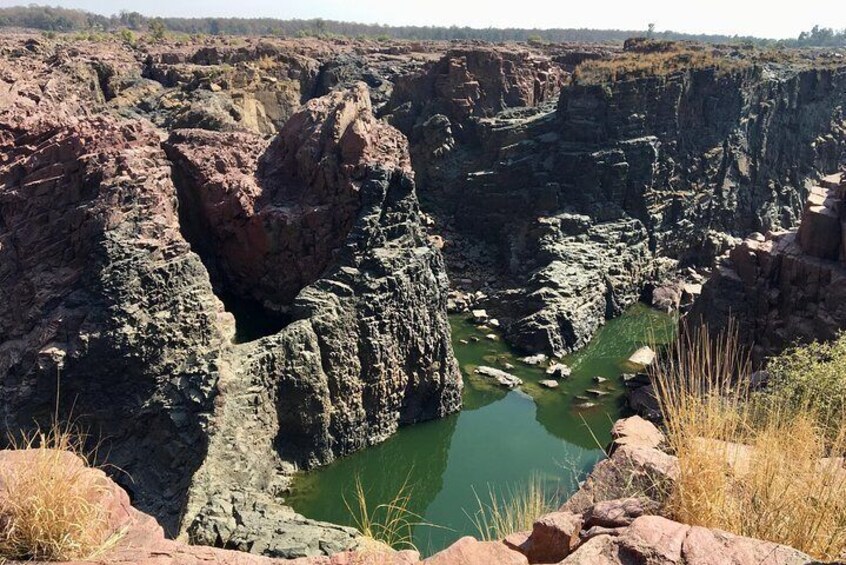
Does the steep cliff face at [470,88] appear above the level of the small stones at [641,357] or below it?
above

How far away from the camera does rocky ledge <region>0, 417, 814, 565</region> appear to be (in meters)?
4.02

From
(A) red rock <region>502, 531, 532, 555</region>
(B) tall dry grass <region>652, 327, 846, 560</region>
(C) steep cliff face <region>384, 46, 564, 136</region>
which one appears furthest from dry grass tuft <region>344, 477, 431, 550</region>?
(C) steep cliff face <region>384, 46, 564, 136</region>

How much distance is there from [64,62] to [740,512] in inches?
1115

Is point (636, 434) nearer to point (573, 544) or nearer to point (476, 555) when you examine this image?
point (573, 544)

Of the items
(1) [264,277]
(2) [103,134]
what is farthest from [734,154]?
(2) [103,134]

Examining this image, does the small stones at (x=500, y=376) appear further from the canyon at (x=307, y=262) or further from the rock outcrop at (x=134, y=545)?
the rock outcrop at (x=134, y=545)

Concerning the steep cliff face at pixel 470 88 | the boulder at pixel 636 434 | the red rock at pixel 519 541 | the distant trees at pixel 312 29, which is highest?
the distant trees at pixel 312 29

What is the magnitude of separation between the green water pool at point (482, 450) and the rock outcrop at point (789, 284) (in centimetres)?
386

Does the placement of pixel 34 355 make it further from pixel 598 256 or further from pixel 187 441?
pixel 598 256

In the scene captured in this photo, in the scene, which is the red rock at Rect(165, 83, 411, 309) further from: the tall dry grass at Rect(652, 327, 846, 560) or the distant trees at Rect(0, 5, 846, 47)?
the distant trees at Rect(0, 5, 846, 47)

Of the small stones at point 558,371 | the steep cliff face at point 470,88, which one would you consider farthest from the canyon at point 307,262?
the steep cliff face at point 470,88

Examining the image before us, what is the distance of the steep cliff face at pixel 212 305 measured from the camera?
1182 cm

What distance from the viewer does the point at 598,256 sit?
2598 cm

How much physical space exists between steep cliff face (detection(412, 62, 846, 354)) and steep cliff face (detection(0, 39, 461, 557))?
364 inches
